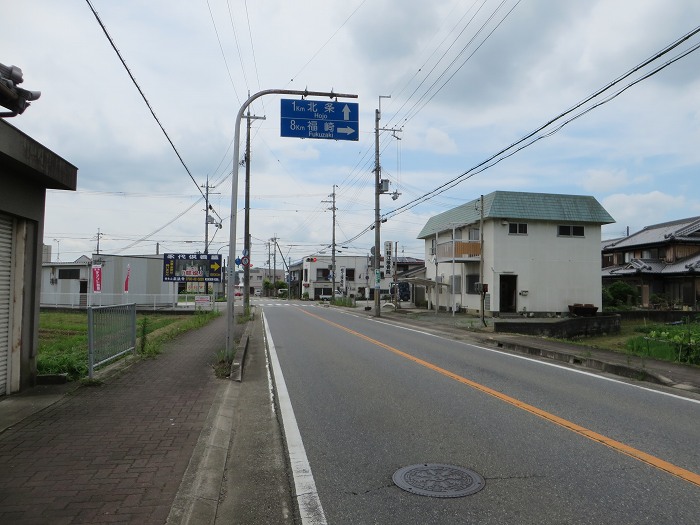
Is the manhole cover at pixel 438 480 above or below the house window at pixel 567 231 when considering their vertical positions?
below

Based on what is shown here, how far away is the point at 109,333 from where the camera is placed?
32.7 feet

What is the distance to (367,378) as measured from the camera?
9.74 m

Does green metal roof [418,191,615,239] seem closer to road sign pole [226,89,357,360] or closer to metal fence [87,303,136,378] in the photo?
road sign pole [226,89,357,360]

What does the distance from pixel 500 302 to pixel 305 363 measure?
23960 mm

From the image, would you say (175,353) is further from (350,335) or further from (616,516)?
(616,516)

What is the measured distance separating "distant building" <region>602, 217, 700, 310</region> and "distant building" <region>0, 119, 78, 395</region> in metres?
37.4

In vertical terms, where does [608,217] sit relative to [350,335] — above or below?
above

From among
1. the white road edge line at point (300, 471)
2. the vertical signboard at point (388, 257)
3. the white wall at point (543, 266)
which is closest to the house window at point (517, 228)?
the white wall at point (543, 266)

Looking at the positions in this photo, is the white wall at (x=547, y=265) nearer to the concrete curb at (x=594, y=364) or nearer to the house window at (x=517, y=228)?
the house window at (x=517, y=228)

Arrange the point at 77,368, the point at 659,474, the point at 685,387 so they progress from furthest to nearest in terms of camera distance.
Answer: the point at 685,387 → the point at 77,368 → the point at 659,474

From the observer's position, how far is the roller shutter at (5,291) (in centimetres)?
745

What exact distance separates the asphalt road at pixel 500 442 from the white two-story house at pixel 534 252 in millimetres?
21750

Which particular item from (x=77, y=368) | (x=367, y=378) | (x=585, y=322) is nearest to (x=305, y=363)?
(x=367, y=378)

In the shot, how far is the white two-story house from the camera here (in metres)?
31.9
